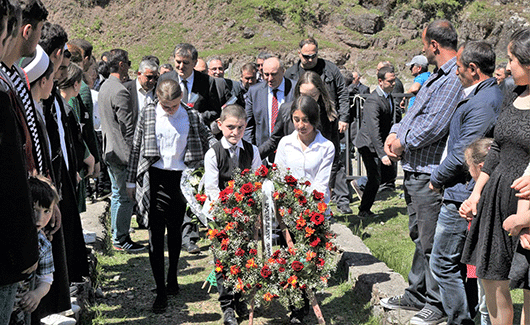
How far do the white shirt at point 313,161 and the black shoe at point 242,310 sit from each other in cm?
115

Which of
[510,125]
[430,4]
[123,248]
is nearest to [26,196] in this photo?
[510,125]

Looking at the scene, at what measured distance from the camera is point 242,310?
5012mm

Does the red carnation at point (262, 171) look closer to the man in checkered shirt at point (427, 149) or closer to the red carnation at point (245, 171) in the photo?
the red carnation at point (245, 171)

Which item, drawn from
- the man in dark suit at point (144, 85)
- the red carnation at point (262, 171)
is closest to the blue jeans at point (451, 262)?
the red carnation at point (262, 171)

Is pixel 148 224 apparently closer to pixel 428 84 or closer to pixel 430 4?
pixel 428 84

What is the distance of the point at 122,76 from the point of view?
26.8 ft

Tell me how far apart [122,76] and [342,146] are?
4.91m

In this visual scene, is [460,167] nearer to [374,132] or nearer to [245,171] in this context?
[245,171]

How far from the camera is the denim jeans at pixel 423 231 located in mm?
4562

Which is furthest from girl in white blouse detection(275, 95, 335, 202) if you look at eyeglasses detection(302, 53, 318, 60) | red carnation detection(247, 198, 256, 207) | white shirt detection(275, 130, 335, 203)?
eyeglasses detection(302, 53, 318, 60)

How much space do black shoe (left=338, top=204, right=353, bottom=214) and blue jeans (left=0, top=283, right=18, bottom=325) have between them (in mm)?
7006

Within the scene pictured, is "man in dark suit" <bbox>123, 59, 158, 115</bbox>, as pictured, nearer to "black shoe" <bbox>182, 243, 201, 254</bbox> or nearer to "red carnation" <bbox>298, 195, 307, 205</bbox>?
"black shoe" <bbox>182, 243, 201, 254</bbox>

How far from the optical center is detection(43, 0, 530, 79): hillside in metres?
41.0

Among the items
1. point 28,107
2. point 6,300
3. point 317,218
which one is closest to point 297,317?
point 317,218
